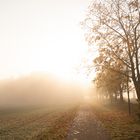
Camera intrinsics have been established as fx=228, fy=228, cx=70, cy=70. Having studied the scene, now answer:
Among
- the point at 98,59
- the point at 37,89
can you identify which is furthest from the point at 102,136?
the point at 37,89

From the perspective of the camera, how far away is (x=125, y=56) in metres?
28.1

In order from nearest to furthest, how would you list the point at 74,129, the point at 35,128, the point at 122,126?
the point at 74,129 < the point at 122,126 < the point at 35,128

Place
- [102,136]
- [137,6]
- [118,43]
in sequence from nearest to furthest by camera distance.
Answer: [102,136]
[137,6]
[118,43]

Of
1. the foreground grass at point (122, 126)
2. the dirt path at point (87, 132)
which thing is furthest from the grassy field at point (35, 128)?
the foreground grass at point (122, 126)

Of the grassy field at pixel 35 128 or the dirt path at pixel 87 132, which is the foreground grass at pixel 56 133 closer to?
→ the grassy field at pixel 35 128

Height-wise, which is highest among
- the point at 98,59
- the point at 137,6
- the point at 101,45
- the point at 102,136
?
the point at 137,6

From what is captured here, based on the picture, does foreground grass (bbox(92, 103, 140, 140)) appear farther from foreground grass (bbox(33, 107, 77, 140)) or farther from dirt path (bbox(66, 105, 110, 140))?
foreground grass (bbox(33, 107, 77, 140))

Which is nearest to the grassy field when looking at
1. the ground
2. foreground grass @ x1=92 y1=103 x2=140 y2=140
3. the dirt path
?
the ground

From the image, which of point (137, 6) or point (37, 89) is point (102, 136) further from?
point (37, 89)

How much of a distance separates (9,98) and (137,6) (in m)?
162

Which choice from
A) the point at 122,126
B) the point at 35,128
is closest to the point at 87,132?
the point at 122,126

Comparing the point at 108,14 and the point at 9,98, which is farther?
the point at 9,98

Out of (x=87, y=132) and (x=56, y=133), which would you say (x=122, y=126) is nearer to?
(x=87, y=132)

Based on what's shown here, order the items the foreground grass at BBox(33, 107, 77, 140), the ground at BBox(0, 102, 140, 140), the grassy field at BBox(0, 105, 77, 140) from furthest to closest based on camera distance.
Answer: the grassy field at BBox(0, 105, 77, 140) → the ground at BBox(0, 102, 140, 140) → the foreground grass at BBox(33, 107, 77, 140)
